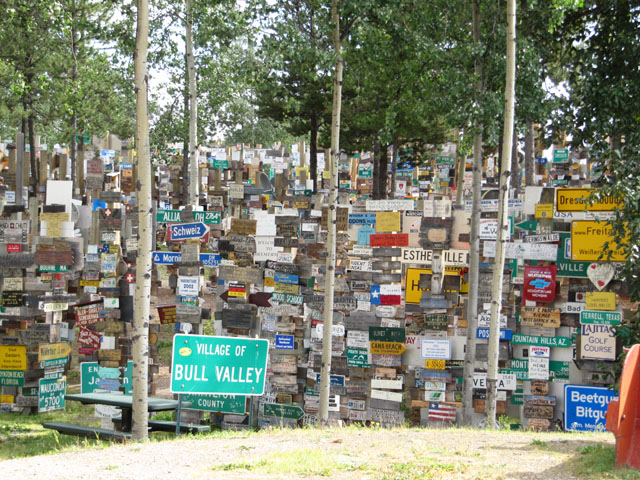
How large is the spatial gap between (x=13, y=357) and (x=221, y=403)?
3.88 m

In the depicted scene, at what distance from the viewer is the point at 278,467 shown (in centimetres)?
656

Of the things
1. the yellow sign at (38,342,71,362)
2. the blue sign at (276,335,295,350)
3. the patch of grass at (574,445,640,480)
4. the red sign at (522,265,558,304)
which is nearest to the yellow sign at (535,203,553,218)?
the red sign at (522,265,558,304)

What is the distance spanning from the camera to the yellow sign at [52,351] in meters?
12.9

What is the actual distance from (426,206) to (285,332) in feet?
9.58

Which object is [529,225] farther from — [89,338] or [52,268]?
[52,268]

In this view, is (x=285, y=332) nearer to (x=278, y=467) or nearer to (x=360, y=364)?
(x=360, y=364)

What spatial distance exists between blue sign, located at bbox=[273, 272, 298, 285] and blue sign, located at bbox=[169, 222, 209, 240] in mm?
1412

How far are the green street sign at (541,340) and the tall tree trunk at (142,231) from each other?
5313mm

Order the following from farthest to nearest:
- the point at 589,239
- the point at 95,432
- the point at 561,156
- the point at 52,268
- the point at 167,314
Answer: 1. the point at 561,156
2. the point at 52,268
3. the point at 167,314
4. the point at 589,239
5. the point at 95,432

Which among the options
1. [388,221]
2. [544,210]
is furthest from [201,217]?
[544,210]

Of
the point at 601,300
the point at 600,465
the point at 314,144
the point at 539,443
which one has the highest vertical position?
the point at 314,144

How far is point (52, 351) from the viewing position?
13.1 m

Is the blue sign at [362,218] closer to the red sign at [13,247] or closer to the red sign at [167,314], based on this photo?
the red sign at [167,314]

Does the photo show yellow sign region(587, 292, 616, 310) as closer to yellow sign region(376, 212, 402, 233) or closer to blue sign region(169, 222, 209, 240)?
yellow sign region(376, 212, 402, 233)
